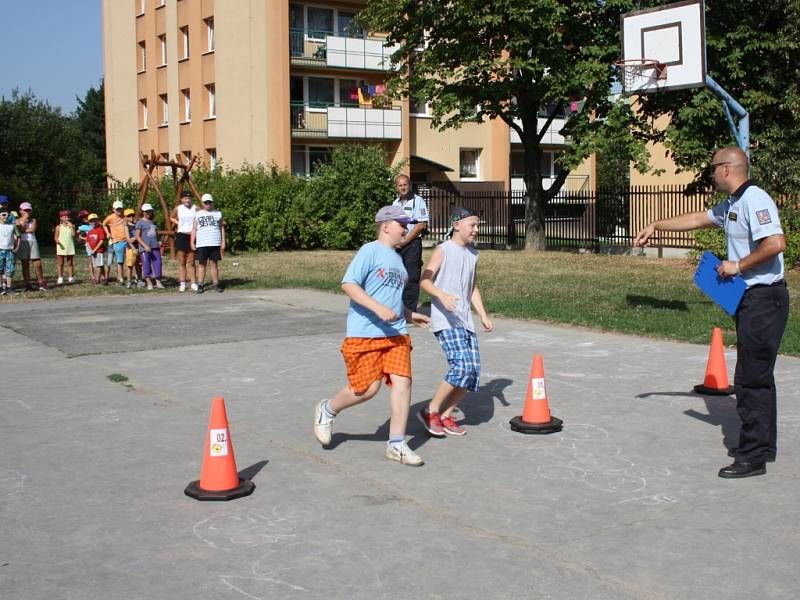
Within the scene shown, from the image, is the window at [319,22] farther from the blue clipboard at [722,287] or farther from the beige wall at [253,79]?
the blue clipboard at [722,287]

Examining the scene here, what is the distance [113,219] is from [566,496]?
15.1 m

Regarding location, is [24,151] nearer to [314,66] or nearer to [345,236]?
[314,66]

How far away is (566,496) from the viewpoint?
5.39 meters

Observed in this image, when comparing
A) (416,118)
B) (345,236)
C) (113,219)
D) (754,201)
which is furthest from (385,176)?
(754,201)

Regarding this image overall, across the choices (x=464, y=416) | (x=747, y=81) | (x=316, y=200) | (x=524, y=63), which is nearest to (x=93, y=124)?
(x=316, y=200)

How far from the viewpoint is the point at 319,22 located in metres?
43.6

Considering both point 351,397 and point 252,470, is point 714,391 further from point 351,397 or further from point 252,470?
point 252,470

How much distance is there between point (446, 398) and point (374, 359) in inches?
34.9

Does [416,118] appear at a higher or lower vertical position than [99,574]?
higher

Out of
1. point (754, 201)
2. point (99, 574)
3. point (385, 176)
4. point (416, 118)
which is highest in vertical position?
point (416, 118)

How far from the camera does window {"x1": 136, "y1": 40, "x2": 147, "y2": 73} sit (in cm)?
4975

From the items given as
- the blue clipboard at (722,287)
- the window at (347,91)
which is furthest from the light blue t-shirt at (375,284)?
the window at (347,91)

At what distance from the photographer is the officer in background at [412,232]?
11344 mm

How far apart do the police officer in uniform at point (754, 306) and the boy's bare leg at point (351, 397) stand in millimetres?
2189
